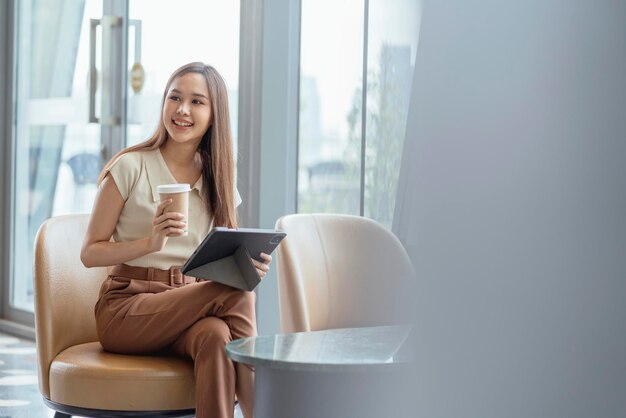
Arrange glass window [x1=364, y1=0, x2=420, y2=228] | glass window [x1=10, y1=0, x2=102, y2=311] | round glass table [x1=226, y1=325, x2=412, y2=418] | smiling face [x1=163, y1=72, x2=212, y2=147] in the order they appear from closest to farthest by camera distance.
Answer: round glass table [x1=226, y1=325, x2=412, y2=418]
smiling face [x1=163, y1=72, x2=212, y2=147]
glass window [x1=364, y1=0, x2=420, y2=228]
glass window [x1=10, y1=0, x2=102, y2=311]

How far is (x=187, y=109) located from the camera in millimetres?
2352

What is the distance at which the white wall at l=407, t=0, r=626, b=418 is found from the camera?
416 millimetres

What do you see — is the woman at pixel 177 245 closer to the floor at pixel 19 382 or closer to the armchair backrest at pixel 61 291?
the armchair backrest at pixel 61 291

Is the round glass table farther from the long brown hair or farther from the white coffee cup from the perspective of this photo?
the long brown hair

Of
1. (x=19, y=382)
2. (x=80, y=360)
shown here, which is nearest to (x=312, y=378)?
(x=80, y=360)

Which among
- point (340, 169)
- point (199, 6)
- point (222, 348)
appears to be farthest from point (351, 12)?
point (222, 348)

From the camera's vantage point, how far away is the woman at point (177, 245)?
2.04m

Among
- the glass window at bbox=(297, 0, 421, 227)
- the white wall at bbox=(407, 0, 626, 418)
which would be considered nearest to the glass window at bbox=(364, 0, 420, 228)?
the glass window at bbox=(297, 0, 421, 227)

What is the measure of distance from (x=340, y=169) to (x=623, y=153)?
9.74ft

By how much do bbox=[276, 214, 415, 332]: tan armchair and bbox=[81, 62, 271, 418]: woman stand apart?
240mm

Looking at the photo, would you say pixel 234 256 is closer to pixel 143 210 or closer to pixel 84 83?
pixel 143 210

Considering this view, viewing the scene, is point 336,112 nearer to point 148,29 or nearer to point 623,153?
point 148,29

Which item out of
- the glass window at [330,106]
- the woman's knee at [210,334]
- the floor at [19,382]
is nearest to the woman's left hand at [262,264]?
the woman's knee at [210,334]

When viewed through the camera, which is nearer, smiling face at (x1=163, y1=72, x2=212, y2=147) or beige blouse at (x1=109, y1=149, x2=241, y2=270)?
beige blouse at (x1=109, y1=149, x2=241, y2=270)
